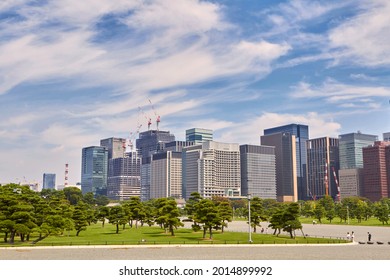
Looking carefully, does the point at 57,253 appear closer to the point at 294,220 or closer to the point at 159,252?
the point at 159,252

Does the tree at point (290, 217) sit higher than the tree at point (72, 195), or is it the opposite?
the tree at point (72, 195)

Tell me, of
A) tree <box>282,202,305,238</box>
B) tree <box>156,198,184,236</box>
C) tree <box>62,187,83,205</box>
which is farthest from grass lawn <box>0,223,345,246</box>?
tree <box>62,187,83,205</box>

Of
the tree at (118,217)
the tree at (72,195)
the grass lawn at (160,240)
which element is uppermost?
the tree at (72,195)

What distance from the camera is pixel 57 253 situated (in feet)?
130

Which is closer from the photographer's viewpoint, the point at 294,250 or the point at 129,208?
the point at 294,250

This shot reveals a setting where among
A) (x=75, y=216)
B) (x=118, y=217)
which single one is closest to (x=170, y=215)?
(x=118, y=217)

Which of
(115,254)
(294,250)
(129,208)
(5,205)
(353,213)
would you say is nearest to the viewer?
(115,254)

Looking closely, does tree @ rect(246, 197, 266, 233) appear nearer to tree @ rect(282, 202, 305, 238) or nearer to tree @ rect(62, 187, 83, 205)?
tree @ rect(282, 202, 305, 238)

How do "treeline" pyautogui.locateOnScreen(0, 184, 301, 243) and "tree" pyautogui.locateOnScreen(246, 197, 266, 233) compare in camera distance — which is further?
"tree" pyautogui.locateOnScreen(246, 197, 266, 233)

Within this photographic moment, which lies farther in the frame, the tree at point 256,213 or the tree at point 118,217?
the tree at point 256,213

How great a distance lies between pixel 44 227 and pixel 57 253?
1039 cm

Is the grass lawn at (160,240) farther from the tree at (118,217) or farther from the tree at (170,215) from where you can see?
the tree at (118,217)

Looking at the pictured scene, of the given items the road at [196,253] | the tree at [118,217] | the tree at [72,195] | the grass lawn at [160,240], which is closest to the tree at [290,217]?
the grass lawn at [160,240]
